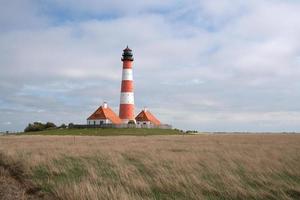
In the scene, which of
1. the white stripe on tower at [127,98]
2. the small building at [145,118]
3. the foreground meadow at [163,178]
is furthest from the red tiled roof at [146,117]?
the foreground meadow at [163,178]

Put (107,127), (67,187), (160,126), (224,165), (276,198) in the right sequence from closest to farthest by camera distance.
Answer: (276,198), (67,187), (224,165), (107,127), (160,126)

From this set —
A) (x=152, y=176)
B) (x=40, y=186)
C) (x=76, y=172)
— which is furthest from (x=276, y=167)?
(x=40, y=186)

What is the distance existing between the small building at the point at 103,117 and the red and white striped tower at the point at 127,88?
15.0ft

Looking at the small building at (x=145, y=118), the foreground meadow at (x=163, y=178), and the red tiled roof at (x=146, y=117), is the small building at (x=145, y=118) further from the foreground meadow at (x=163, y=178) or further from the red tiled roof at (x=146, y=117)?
the foreground meadow at (x=163, y=178)

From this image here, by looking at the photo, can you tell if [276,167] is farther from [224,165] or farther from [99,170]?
[99,170]

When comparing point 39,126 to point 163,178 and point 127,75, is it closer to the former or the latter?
point 127,75

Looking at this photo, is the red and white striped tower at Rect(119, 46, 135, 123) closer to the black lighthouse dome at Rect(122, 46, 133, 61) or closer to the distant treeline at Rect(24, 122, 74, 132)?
the black lighthouse dome at Rect(122, 46, 133, 61)

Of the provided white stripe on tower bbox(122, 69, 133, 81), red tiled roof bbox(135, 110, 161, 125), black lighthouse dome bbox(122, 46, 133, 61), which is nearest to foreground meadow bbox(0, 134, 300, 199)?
white stripe on tower bbox(122, 69, 133, 81)

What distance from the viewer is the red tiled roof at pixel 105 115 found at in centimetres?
7888

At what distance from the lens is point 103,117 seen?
258 feet

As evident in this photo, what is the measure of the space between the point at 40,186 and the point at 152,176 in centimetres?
343

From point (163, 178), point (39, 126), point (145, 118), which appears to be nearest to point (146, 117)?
point (145, 118)

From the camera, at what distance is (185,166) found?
1606 cm

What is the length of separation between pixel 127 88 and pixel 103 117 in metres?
10.1
